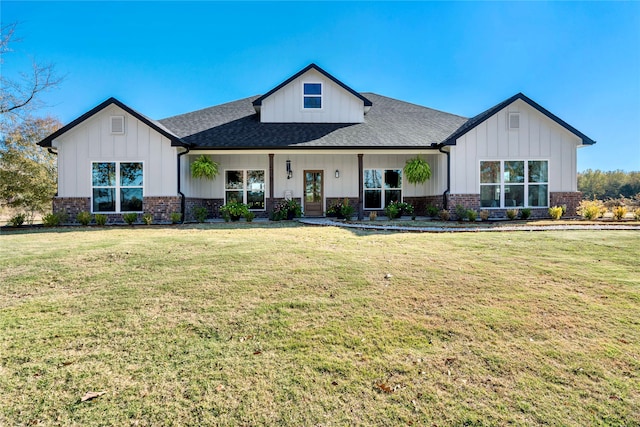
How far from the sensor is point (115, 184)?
13367 mm

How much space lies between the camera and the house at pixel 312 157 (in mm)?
13227

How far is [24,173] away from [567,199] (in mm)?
25180

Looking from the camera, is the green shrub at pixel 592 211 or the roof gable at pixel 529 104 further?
the roof gable at pixel 529 104

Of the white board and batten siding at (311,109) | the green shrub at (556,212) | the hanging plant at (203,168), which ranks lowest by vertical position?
the green shrub at (556,212)

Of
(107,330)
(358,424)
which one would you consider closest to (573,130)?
(358,424)

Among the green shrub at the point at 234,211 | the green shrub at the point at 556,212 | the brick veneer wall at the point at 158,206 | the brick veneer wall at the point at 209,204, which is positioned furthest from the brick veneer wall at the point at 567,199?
the brick veneer wall at the point at 158,206

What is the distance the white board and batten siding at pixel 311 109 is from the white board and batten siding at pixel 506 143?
5518 mm

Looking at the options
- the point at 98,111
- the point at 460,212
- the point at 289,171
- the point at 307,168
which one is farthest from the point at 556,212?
the point at 98,111

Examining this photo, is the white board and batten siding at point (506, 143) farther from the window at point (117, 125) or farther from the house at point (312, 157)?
the window at point (117, 125)

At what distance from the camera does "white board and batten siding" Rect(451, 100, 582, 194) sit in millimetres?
13742

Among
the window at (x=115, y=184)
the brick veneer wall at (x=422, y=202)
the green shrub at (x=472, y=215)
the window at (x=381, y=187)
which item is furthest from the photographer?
the window at (x=381, y=187)

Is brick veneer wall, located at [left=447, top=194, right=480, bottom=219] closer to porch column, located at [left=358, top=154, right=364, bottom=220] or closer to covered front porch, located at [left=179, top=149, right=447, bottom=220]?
covered front porch, located at [left=179, top=149, right=447, bottom=220]

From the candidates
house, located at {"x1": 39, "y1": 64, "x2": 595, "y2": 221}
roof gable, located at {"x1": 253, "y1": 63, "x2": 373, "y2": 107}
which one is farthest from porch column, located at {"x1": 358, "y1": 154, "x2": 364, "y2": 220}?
roof gable, located at {"x1": 253, "y1": 63, "x2": 373, "y2": 107}

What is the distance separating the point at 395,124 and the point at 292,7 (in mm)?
7298
